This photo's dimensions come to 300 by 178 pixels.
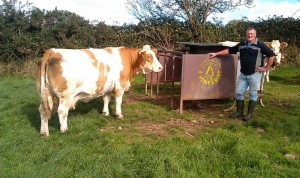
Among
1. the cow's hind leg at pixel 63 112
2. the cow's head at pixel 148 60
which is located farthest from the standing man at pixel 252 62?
the cow's hind leg at pixel 63 112

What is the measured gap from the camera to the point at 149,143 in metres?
5.24

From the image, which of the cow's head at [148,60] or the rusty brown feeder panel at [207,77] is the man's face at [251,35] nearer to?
the rusty brown feeder panel at [207,77]

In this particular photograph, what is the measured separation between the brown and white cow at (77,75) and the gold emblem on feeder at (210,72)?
1373 millimetres

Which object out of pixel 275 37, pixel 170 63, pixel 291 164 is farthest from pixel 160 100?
pixel 275 37

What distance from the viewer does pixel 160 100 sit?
8844 millimetres

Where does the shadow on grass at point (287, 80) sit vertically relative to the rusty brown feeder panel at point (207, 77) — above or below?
below

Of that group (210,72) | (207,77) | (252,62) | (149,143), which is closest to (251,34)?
(252,62)

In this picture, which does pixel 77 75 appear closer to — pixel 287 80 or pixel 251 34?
pixel 251 34

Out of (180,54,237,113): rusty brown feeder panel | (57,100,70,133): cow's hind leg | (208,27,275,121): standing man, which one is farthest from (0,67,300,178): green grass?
(208,27,275,121): standing man

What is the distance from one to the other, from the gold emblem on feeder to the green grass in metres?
0.80

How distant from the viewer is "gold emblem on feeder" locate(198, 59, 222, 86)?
23.4 feet

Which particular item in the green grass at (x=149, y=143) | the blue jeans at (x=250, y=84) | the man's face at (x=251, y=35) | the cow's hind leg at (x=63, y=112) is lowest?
the green grass at (x=149, y=143)

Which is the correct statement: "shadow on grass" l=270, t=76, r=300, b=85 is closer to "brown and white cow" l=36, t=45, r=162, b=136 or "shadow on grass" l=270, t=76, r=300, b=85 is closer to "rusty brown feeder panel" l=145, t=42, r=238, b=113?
"rusty brown feeder panel" l=145, t=42, r=238, b=113

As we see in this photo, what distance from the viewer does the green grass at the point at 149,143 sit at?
13.8 ft
